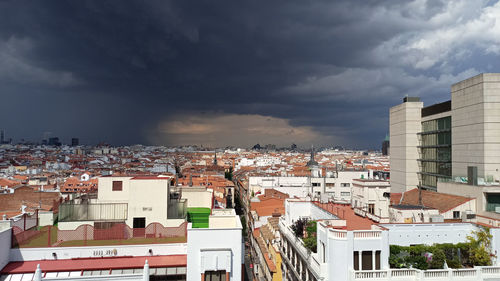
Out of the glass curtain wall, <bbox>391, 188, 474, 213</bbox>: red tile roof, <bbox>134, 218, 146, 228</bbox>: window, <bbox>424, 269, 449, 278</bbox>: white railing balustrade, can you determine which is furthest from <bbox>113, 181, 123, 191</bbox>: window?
the glass curtain wall

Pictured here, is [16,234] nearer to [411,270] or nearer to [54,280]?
[54,280]

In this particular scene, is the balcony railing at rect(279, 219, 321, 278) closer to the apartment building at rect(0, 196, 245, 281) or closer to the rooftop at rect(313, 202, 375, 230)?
the rooftop at rect(313, 202, 375, 230)

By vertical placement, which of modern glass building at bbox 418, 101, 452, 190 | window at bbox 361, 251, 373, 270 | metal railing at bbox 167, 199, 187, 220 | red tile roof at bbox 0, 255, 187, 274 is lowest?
window at bbox 361, 251, 373, 270

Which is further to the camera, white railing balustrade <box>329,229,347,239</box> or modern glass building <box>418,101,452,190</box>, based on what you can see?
modern glass building <box>418,101,452,190</box>

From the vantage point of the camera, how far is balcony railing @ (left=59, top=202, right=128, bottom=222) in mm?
19250

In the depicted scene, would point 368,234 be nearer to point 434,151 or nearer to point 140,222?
point 140,222

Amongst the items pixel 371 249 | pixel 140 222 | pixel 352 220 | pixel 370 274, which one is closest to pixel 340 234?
pixel 371 249

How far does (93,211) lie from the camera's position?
1989 cm

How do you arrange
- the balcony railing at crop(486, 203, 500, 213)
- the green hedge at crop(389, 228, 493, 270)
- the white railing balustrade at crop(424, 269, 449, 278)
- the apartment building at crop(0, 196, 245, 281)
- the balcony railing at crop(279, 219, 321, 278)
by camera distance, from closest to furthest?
the apartment building at crop(0, 196, 245, 281) → the white railing balustrade at crop(424, 269, 449, 278) → the green hedge at crop(389, 228, 493, 270) → the balcony railing at crop(279, 219, 321, 278) → the balcony railing at crop(486, 203, 500, 213)

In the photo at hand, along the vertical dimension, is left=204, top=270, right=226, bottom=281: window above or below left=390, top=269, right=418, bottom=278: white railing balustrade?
above

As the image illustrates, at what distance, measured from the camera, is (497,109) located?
3281 centimetres

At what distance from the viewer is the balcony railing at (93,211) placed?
19.2 m

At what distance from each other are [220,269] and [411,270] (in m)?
9.85

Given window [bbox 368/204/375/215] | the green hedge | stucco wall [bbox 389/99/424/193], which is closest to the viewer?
the green hedge
